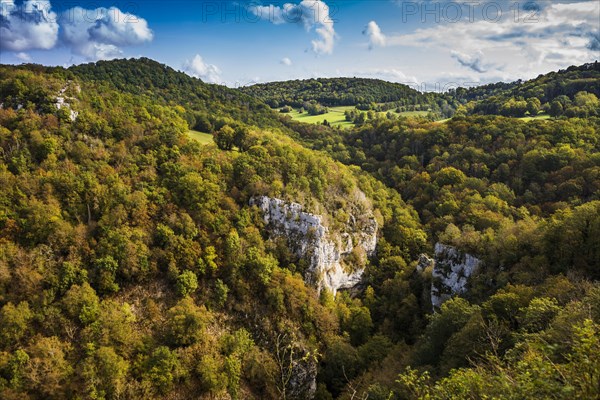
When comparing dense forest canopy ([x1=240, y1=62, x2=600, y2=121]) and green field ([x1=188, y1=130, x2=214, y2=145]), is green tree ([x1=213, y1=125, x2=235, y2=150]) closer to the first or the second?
green field ([x1=188, y1=130, x2=214, y2=145])

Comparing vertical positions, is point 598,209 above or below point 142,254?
above

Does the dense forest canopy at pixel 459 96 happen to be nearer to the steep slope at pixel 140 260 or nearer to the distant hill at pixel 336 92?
the distant hill at pixel 336 92

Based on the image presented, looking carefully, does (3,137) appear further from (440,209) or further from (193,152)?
(440,209)

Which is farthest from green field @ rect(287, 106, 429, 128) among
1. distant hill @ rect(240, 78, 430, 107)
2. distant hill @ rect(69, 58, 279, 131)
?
distant hill @ rect(69, 58, 279, 131)

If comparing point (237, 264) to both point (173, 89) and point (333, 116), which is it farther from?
point (333, 116)

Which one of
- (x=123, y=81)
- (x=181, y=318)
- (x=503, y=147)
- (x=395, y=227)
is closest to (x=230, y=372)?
(x=181, y=318)

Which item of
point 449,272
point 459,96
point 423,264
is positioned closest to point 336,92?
point 459,96
